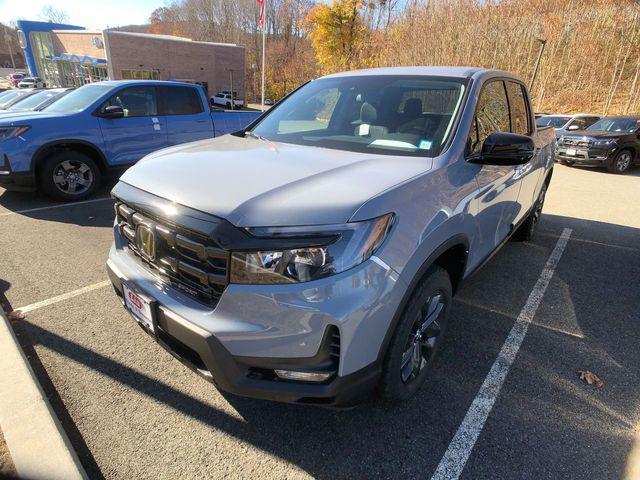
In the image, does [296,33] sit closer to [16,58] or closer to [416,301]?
[416,301]

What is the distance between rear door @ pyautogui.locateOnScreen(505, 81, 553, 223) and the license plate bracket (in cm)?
293

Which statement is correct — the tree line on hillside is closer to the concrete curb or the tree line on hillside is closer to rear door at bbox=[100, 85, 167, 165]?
rear door at bbox=[100, 85, 167, 165]

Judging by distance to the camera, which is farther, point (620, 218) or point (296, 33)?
point (296, 33)

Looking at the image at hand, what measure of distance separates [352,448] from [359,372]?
594mm

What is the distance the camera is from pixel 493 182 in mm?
2752

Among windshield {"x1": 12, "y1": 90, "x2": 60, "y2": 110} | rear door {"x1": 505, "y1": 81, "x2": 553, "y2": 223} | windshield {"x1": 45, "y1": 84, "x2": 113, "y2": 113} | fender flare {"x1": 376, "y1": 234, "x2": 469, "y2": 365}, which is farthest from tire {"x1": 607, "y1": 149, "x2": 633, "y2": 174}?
windshield {"x1": 12, "y1": 90, "x2": 60, "y2": 110}

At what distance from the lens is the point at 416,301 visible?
78.4 inches

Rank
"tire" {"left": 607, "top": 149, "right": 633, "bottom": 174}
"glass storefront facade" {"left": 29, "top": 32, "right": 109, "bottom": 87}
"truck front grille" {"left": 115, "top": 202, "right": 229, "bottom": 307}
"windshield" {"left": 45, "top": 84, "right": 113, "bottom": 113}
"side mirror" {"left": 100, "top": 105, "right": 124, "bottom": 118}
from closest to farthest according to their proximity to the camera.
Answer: "truck front grille" {"left": 115, "top": 202, "right": 229, "bottom": 307}
"side mirror" {"left": 100, "top": 105, "right": 124, "bottom": 118}
"windshield" {"left": 45, "top": 84, "right": 113, "bottom": 113}
"tire" {"left": 607, "top": 149, "right": 633, "bottom": 174}
"glass storefront facade" {"left": 29, "top": 32, "right": 109, "bottom": 87}

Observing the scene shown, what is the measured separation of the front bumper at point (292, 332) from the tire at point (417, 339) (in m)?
0.18

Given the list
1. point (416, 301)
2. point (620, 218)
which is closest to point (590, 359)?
point (416, 301)

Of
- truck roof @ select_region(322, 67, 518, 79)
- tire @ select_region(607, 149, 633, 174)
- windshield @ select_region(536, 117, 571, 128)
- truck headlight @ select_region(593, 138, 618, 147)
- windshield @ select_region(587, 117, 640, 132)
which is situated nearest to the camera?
truck roof @ select_region(322, 67, 518, 79)

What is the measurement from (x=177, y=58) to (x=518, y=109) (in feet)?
137

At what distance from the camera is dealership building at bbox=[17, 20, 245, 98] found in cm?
3491

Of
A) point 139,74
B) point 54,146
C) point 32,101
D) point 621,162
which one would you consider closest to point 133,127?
point 54,146
